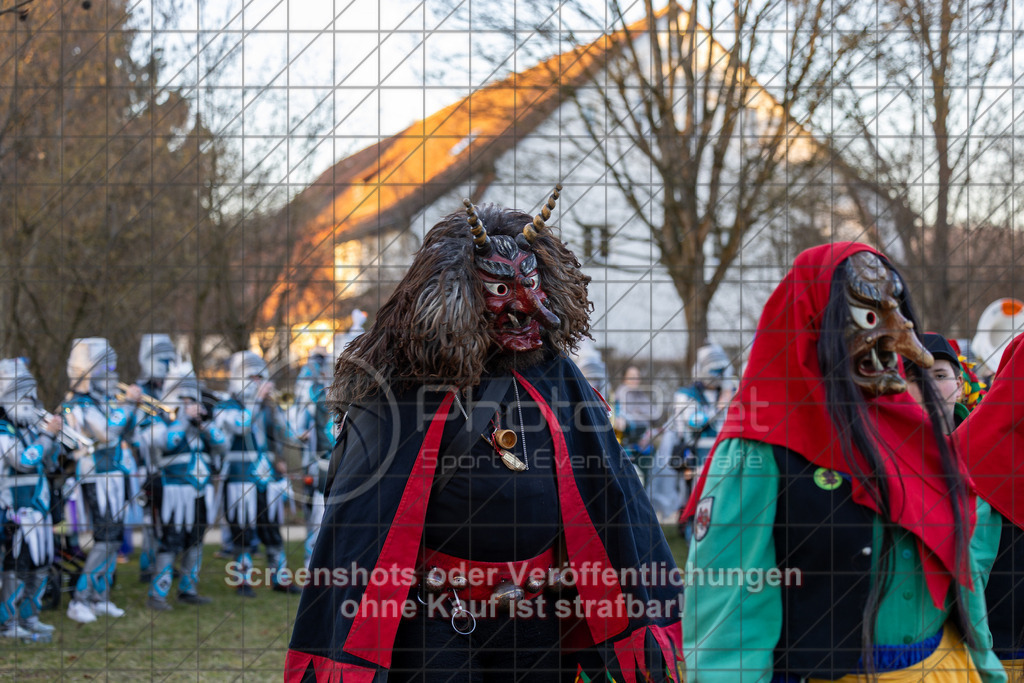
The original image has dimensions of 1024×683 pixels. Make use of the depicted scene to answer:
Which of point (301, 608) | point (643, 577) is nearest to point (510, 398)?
point (643, 577)

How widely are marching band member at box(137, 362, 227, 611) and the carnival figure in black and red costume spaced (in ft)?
13.6

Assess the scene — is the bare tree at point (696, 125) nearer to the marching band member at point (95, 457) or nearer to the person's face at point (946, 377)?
the person's face at point (946, 377)

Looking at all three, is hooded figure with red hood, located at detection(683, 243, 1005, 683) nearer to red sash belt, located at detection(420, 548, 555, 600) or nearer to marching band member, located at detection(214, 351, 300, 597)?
red sash belt, located at detection(420, 548, 555, 600)

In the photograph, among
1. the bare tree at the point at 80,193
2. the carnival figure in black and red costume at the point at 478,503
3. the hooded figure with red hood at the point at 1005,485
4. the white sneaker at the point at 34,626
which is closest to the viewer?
the carnival figure in black and red costume at the point at 478,503

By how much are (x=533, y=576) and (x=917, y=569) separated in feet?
3.41

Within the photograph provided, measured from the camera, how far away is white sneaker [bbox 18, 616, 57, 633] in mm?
5418

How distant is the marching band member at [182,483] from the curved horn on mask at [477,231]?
4.27m

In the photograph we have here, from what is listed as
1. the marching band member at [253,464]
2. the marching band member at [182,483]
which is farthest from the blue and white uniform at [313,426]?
the marching band member at [182,483]

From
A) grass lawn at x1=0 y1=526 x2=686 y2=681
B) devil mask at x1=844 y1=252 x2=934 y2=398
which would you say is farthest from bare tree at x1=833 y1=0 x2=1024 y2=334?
grass lawn at x1=0 y1=526 x2=686 y2=681

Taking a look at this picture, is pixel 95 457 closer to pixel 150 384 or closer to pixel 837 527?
pixel 150 384

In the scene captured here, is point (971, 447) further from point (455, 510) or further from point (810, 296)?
point (455, 510)

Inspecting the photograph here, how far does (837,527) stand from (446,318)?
121cm

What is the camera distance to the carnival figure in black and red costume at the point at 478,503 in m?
2.53

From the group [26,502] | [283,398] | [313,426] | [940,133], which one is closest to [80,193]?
[283,398]
